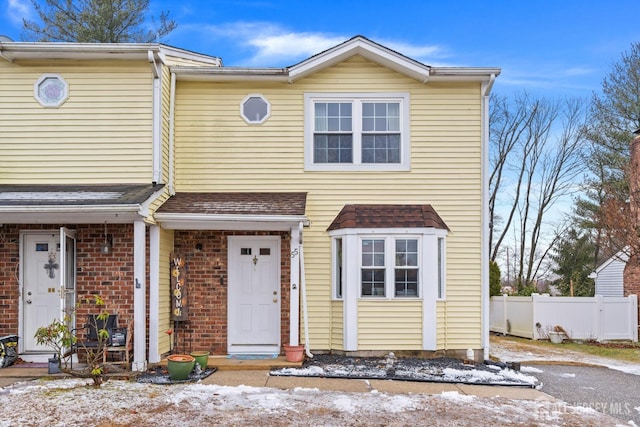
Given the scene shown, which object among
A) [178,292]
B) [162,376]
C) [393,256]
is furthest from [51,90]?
[393,256]

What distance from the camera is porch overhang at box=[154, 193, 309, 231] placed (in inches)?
366

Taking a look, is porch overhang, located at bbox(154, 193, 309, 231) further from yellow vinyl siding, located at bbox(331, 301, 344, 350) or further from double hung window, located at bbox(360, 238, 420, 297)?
yellow vinyl siding, located at bbox(331, 301, 344, 350)

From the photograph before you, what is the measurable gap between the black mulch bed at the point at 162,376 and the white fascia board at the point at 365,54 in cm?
525

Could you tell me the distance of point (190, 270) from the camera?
1027cm

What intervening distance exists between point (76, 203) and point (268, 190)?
3363mm

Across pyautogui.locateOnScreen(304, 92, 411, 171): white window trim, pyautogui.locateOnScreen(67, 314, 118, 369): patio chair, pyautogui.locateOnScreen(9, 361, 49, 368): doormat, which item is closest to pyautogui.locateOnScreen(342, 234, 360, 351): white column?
pyautogui.locateOnScreen(304, 92, 411, 171): white window trim

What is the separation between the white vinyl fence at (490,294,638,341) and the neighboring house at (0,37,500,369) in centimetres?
652

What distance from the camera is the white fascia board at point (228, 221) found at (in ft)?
30.4

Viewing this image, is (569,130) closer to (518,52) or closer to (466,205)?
(518,52)

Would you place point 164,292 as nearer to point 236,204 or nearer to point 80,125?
point 236,204

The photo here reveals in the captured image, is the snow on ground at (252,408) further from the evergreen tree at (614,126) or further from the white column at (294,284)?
the evergreen tree at (614,126)

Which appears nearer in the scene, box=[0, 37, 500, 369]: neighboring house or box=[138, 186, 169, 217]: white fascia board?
box=[138, 186, 169, 217]: white fascia board

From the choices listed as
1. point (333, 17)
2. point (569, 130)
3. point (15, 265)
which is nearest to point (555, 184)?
point (569, 130)

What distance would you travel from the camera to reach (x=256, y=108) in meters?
10.7
